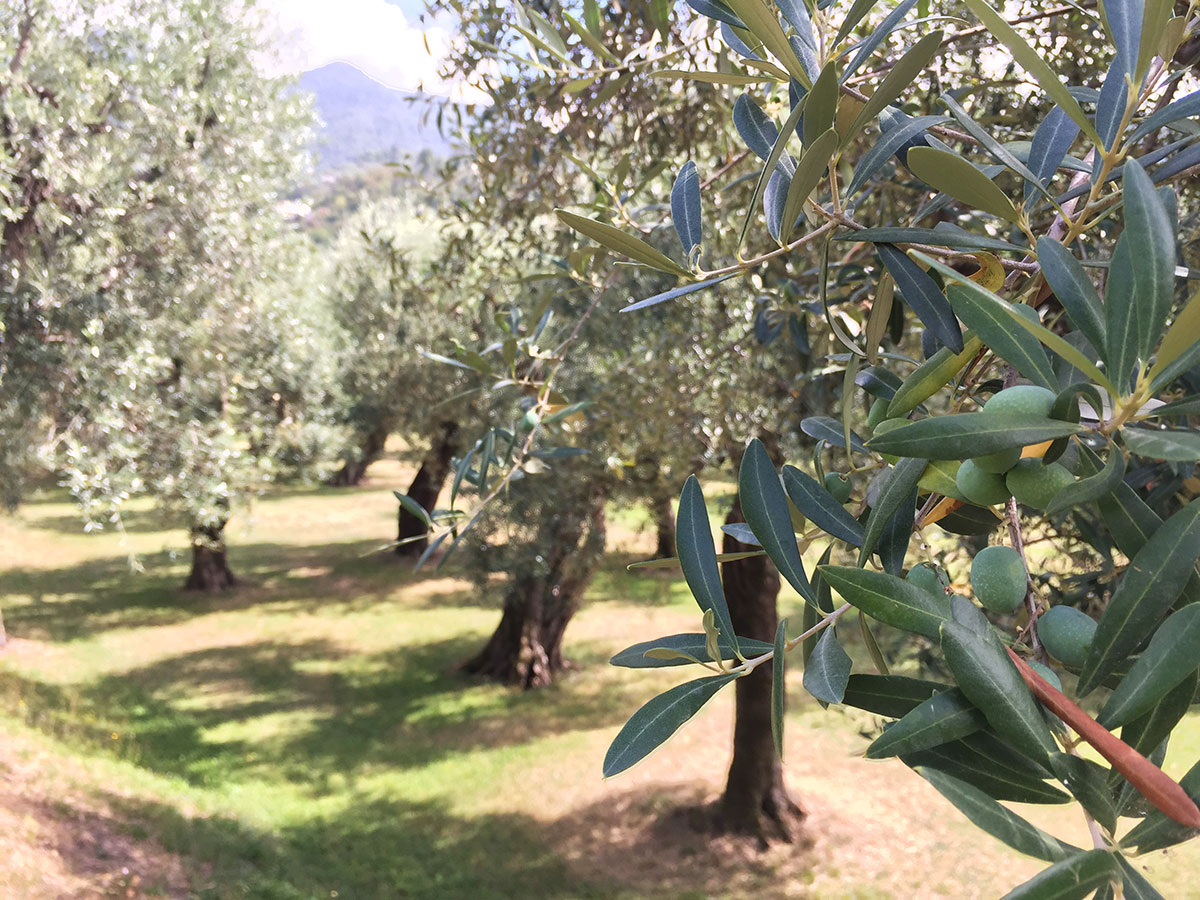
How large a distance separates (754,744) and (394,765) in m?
3.86

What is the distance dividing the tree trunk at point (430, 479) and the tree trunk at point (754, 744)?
24.2 ft

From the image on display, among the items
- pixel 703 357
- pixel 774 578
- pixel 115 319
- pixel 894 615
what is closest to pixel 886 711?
pixel 894 615

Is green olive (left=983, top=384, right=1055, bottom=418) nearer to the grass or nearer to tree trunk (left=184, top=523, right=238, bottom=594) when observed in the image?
the grass

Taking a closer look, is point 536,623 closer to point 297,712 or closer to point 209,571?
point 297,712

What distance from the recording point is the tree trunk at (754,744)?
6520mm

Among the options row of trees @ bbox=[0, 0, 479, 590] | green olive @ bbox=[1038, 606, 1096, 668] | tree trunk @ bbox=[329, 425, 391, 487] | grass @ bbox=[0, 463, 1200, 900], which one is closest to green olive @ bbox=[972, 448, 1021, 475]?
green olive @ bbox=[1038, 606, 1096, 668]

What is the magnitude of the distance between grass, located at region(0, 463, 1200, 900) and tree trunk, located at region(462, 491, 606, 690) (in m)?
0.36

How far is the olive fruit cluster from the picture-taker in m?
0.41

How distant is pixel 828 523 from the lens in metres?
0.62

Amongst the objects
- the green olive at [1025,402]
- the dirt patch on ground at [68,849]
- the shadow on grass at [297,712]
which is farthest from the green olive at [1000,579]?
the shadow on grass at [297,712]

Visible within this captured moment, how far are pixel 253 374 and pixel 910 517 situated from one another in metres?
12.7

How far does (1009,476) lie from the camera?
45 cm

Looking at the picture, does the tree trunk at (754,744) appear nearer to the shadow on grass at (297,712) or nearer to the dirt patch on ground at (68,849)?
the shadow on grass at (297,712)

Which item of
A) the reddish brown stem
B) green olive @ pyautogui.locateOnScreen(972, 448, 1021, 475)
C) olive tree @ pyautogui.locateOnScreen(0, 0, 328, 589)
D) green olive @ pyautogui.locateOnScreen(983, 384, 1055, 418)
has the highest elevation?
olive tree @ pyautogui.locateOnScreen(0, 0, 328, 589)
